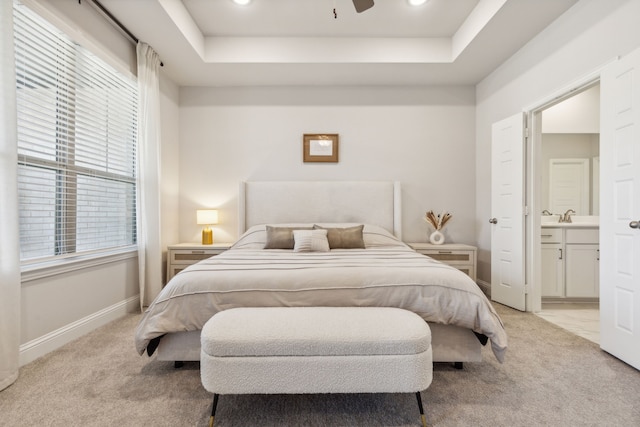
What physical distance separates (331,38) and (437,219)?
2.49 metres

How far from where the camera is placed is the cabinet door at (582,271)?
136 inches

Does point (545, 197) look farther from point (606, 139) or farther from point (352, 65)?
point (352, 65)

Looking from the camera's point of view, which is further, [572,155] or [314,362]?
[572,155]

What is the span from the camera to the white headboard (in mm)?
4023

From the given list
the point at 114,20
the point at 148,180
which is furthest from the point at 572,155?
the point at 114,20

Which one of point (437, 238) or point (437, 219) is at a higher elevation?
point (437, 219)

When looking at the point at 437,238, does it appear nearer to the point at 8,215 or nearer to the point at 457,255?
the point at 457,255

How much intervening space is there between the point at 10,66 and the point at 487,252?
458 cm

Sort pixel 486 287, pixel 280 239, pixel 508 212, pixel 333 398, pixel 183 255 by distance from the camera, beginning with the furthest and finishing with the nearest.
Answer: pixel 486 287, pixel 183 255, pixel 508 212, pixel 280 239, pixel 333 398

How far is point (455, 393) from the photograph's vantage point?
177 cm

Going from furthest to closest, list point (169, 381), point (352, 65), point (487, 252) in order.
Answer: point (487, 252), point (352, 65), point (169, 381)

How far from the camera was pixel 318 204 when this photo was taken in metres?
4.03

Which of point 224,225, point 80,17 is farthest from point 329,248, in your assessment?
point 80,17

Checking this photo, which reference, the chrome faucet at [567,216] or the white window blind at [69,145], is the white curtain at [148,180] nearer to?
the white window blind at [69,145]
